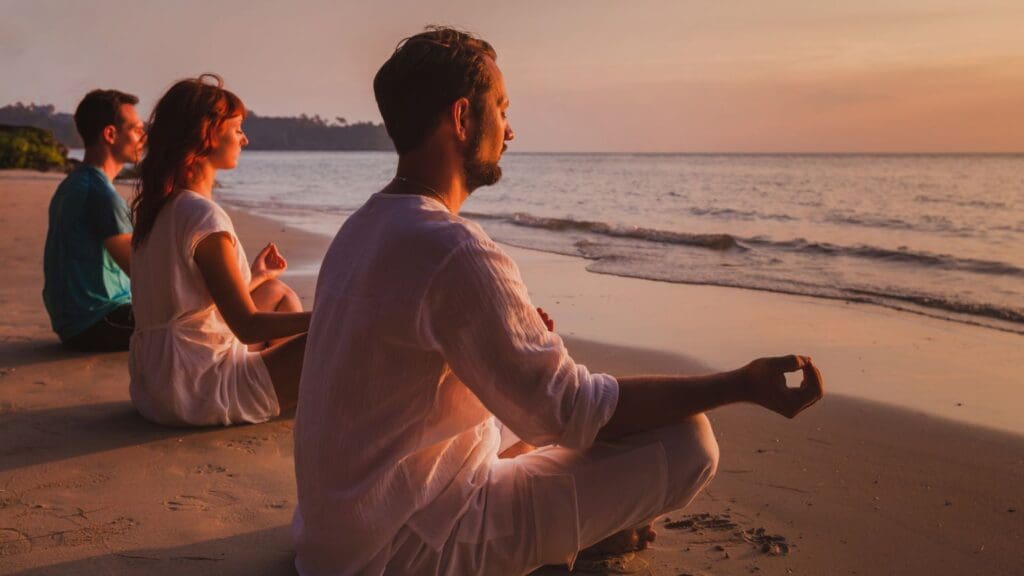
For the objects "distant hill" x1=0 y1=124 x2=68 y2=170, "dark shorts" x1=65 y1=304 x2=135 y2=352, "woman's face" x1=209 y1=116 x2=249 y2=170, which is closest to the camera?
"woman's face" x1=209 y1=116 x2=249 y2=170

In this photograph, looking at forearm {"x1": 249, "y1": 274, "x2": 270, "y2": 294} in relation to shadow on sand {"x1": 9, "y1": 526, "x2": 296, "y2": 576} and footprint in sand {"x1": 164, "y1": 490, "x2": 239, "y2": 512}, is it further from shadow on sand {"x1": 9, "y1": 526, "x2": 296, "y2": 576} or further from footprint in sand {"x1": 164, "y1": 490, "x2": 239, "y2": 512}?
shadow on sand {"x1": 9, "y1": 526, "x2": 296, "y2": 576}

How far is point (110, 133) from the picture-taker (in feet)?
17.6

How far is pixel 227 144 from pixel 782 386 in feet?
9.49

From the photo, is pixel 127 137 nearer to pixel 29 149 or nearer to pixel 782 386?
pixel 782 386

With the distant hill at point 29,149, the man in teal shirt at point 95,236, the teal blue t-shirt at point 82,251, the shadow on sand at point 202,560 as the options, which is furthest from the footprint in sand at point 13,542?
the distant hill at point 29,149

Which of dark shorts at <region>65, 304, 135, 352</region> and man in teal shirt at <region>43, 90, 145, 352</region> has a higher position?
man in teal shirt at <region>43, 90, 145, 352</region>

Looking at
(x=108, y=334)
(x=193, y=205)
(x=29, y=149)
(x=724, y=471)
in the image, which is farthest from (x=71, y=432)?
(x=29, y=149)

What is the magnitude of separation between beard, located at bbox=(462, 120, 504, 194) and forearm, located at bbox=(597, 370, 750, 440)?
59 centimetres

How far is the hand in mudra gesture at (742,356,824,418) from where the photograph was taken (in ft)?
7.03

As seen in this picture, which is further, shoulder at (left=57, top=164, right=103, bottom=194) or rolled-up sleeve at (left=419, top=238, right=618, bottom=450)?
shoulder at (left=57, top=164, right=103, bottom=194)

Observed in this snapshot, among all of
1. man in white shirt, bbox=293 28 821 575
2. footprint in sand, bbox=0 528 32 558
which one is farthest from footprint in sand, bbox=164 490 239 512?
man in white shirt, bbox=293 28 821 575

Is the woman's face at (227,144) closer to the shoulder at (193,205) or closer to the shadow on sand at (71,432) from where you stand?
the shoulder at (193,205)

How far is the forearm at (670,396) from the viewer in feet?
7.13

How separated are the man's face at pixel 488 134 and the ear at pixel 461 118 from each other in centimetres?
1
